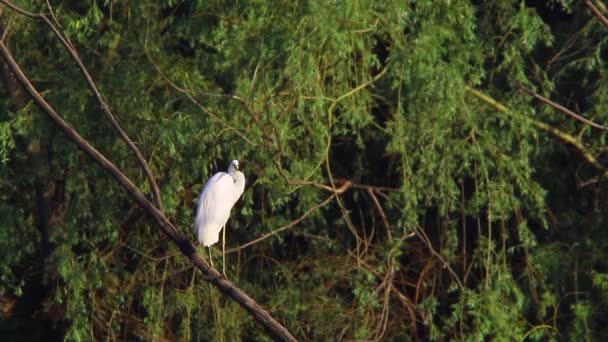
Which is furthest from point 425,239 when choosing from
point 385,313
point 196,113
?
point 196,113

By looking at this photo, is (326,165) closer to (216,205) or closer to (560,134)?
(560,134)

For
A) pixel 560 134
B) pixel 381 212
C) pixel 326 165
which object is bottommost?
pixel 381 212

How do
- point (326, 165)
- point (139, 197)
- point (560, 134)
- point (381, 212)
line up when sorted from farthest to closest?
point (560, 134)
point (381, 212)
point (326, 165)
point (139, 197)

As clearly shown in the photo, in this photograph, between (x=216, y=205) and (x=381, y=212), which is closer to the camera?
(x=216, y=205)

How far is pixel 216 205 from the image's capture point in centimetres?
452

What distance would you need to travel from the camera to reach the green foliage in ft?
17.9

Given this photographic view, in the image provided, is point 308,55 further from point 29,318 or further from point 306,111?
point 29,318

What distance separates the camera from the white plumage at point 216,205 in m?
4.47

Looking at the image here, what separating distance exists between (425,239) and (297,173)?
0.63 metres

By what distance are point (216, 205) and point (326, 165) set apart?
1.28 metres

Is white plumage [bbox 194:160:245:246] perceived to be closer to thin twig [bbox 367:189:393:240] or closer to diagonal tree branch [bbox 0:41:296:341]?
diagonal tree branch [bbox 0:41:296:341]

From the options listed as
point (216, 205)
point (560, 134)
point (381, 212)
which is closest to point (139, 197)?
point (216, 205)

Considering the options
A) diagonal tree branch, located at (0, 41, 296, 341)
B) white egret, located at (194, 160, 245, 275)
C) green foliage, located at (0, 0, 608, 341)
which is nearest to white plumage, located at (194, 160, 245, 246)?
white egret, located at (194, 160, 245, 275)

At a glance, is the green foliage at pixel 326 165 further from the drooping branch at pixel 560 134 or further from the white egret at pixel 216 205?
the white egret at pixel 216 205
